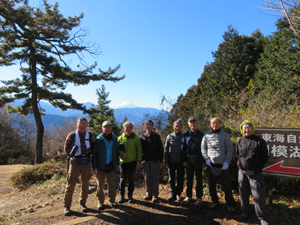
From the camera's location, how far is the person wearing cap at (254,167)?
3.01 meters

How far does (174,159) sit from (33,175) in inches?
253

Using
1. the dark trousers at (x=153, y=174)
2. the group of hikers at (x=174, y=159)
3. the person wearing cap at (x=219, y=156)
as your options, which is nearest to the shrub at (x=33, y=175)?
the group of hikers at (x=174, y=159)

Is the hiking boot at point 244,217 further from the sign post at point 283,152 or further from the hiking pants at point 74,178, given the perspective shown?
the hiking pants at point 74,178

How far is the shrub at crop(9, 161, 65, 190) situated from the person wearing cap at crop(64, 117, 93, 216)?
417cm

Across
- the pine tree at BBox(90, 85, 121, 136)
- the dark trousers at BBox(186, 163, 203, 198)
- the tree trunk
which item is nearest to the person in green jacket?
the dark trousers at BBox(186, 163, 203, 198)

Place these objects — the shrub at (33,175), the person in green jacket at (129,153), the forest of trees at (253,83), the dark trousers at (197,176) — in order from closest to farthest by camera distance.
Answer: the dark trousers at (197,176) < the person in green jacket at (129,153) < the shrub at (33,175) < the forest of trees at (253,83)

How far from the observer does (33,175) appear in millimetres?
7094

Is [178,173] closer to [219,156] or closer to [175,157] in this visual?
[175,157]

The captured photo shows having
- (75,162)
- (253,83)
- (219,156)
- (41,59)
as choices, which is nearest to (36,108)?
(41,59)

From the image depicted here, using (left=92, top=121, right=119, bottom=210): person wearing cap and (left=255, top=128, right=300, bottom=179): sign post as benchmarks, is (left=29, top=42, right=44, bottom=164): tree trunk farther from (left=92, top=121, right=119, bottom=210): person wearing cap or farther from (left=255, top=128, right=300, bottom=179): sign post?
(left=255, top=128, right=300, bottom=179): sign post

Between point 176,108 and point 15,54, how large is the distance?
1101 cm

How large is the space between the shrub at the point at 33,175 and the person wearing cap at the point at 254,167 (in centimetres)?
685

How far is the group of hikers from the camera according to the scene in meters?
3.08

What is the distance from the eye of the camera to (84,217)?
334cm
